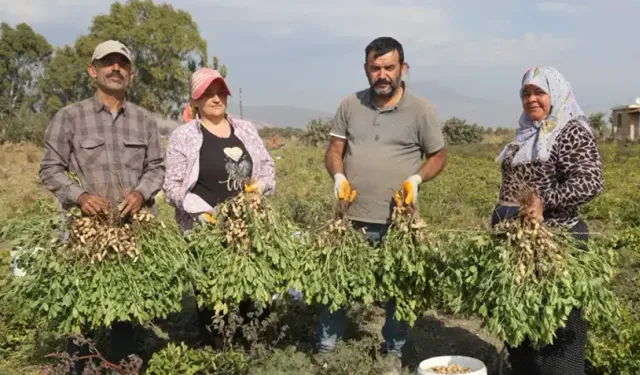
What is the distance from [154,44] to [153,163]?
28944 mm

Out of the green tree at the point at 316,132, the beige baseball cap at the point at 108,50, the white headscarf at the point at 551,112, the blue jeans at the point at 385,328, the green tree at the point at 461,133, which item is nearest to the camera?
the white headscarf at the point at 551,112

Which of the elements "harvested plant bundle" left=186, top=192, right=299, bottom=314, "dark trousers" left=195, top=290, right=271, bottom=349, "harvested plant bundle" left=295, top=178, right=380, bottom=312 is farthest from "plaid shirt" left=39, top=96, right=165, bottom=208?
"harvested plant bundle" left=295, top=178, right=380, bottom=312

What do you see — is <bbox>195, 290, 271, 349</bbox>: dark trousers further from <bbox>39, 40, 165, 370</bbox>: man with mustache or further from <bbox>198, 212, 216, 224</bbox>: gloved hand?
<bbox>198, 212, 216, 224</bbox>: gloved hand

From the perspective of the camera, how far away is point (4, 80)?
39.0m

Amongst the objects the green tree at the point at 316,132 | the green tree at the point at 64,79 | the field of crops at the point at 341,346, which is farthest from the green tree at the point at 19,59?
the field of crops at the point at 341,346

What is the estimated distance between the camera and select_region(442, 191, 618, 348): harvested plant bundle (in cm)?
275

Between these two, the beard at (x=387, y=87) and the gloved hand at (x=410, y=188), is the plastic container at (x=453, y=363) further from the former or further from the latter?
the beard at (x=387, y=87)

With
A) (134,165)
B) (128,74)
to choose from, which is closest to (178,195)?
(134,165)

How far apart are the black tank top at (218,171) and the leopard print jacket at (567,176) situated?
4.99ft

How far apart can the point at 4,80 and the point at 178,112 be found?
1419 cm

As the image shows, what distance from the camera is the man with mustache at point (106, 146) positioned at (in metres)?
3.29

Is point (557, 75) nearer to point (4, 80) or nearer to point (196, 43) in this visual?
point (196, 43)

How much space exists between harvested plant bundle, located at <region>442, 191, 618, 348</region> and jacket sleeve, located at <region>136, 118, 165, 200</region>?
174 cm

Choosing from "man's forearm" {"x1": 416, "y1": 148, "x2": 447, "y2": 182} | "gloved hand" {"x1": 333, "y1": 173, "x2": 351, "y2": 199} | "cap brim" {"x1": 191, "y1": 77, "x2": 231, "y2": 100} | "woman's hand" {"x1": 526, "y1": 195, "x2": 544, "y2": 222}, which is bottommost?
"woman's hand" {"x1": 526, "y1": 195, "x2": 544, "y2": 222}
